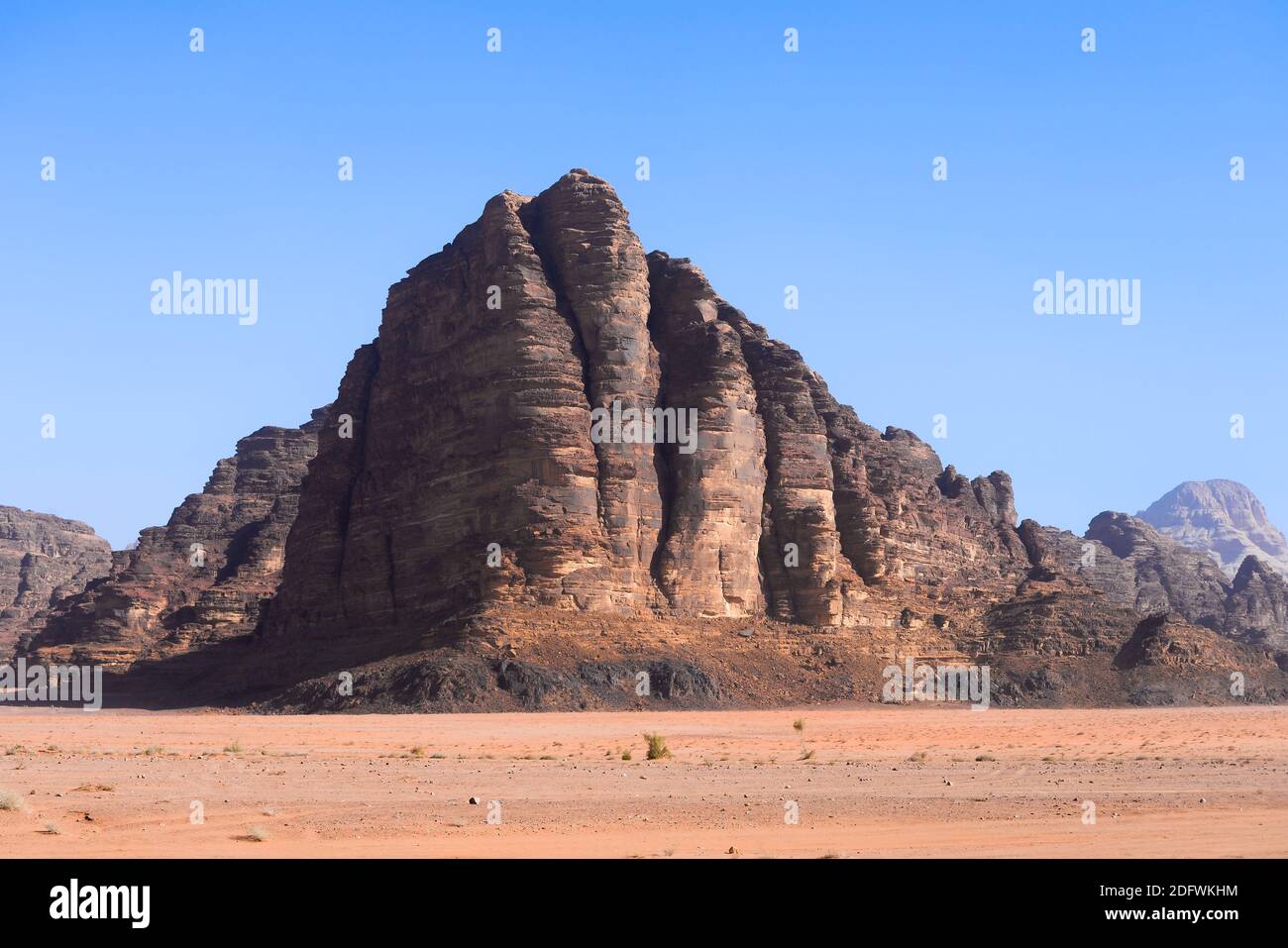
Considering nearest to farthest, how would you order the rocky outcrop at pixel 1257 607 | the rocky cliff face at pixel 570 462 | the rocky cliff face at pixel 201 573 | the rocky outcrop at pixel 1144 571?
the rocky cliff face at pixel 570 462 → the rocky cliff face at pixel 201 573 → the rocky outcrop at pixel 1257 607 → the rocky outcrop at pixel 1144 571

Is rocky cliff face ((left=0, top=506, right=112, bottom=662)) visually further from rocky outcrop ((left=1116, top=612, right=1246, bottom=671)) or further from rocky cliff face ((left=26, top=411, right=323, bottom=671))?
rocky outcrop ((left=1116, top=612, right=1246, bottom=671))

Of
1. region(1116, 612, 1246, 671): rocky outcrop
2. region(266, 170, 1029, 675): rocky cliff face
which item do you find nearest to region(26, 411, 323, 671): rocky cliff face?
region(266, 170, 1029, 675): rocky cliff face

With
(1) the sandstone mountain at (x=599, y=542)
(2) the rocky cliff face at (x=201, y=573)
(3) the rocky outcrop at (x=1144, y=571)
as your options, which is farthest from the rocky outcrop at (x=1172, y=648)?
(2) the rocky cliff face at (x=201, y=573)

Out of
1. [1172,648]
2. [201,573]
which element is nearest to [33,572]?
[201,573]

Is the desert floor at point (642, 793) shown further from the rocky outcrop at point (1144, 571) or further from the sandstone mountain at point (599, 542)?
the rocky outcrop at point (1144, 571)

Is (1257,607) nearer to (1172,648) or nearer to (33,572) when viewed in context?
(1172,648)

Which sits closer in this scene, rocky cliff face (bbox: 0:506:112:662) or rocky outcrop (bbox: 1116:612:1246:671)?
rocky outcrop (bbox: 1116:612:1246:671)
